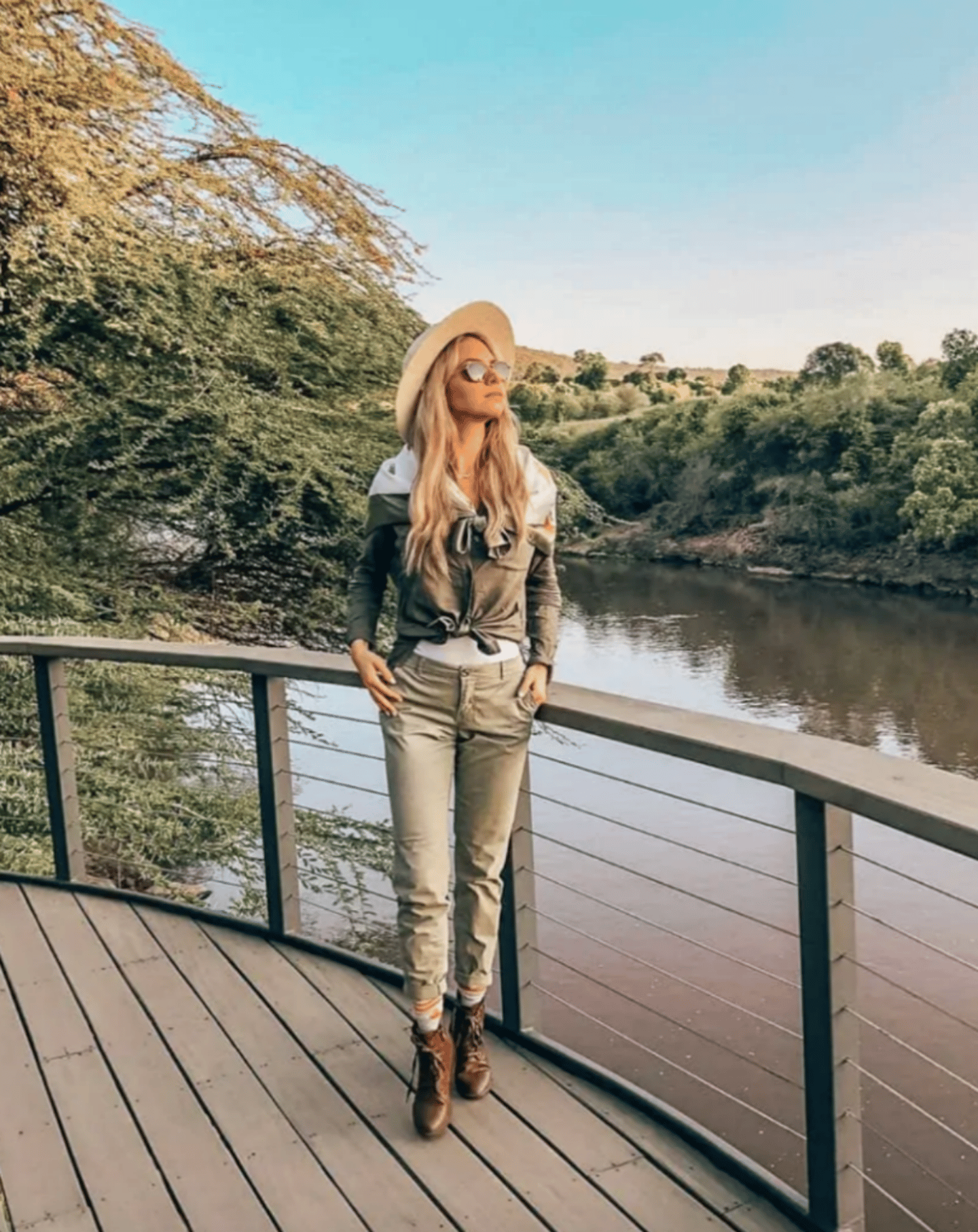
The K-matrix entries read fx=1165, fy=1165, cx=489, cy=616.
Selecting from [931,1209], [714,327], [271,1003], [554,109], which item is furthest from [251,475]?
[714,327]

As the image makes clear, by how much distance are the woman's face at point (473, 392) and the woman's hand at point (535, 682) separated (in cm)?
45

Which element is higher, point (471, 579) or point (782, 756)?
point (471, 579)

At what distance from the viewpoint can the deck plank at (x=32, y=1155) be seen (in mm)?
1833

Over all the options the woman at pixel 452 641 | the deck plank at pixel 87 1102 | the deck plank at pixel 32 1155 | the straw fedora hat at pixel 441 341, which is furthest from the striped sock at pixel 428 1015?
the straw fedora hat at pixel 441 341

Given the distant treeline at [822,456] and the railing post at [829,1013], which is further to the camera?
the distant treeline at [822,456]

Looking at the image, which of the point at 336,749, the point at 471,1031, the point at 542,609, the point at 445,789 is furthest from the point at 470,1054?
the point at 336,749

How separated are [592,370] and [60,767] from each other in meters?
85.2

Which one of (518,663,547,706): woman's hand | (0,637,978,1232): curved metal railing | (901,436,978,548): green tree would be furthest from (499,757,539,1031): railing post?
(901,436,978,548): green tree

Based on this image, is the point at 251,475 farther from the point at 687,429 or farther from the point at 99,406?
the point at 687,429

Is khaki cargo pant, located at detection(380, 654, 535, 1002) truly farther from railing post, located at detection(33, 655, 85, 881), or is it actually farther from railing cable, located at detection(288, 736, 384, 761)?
railing post, located at detection(33, 655, 85, 881)

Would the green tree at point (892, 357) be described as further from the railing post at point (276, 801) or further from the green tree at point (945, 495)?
the railing post at point (276, 801)

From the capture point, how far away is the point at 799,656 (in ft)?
80.9

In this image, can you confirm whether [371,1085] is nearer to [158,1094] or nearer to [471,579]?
[158,1094]

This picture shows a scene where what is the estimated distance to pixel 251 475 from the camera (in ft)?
23.5
